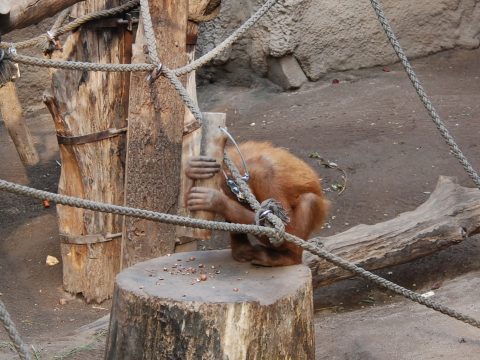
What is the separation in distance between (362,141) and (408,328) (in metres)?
2.88

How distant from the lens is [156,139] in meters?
4.68

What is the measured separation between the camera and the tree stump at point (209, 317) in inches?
123

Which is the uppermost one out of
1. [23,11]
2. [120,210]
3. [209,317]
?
Result: [23,11]

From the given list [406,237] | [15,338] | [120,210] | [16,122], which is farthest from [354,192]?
[15,338]

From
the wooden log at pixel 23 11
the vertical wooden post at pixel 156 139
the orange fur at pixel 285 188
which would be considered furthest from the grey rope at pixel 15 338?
the vertical wooden post at pixel 156 139

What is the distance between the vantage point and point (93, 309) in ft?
18.1

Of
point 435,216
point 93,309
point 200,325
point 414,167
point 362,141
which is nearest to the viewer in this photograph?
point 200,325

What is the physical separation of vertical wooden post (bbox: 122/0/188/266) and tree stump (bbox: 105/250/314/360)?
1.25 meters

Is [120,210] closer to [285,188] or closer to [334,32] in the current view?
[285,188]

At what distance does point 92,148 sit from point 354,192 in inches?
81.6

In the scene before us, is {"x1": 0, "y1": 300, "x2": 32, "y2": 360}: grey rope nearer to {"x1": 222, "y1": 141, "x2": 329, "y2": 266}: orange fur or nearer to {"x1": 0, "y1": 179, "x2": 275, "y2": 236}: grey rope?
{"x1": 0, "y1": 179, "x2": 275, "y2": 236}: grey rope

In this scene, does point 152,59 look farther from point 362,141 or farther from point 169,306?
point 362,141

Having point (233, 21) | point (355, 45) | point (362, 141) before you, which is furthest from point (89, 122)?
point (355, 45)

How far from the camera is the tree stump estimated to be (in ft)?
10.2
